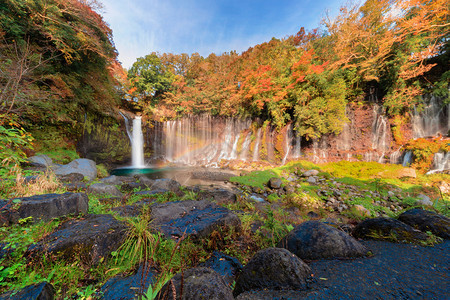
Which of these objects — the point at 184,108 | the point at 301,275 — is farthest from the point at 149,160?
the point at 301,275

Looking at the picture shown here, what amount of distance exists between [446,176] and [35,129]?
21.5 meters

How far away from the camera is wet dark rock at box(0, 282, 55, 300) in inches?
48.4

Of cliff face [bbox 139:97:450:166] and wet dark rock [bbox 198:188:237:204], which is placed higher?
cliff face [bbox 139:97:450:166]

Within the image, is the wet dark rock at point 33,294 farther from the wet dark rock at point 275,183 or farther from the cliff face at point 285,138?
the cliff face at point 285,138

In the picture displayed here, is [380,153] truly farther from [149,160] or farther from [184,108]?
[149,160]

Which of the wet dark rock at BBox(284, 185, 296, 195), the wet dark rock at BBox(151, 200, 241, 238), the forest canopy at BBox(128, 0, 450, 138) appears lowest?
the wet dark rock at BBox(284, 185, 296, 195)

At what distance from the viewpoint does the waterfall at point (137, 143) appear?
16.4m

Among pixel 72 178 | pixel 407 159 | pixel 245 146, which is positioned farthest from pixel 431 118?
pixel 72 178

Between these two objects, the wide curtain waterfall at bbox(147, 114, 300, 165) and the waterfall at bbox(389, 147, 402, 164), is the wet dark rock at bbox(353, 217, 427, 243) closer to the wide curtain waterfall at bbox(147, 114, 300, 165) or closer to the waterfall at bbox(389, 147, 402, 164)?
the waterfall at bbox(389, 147, 402, 164)

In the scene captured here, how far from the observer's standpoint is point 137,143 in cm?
1697

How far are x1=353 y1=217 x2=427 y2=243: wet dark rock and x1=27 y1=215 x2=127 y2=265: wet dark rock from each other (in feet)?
13.1

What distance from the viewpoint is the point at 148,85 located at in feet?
61.8

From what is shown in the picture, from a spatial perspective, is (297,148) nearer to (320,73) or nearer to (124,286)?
(320,73)

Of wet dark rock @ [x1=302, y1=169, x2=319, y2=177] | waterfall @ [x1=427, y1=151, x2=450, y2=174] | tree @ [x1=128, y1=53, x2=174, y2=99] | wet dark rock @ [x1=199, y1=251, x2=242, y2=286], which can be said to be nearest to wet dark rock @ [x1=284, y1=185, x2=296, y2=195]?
wet dark rock @ [x1=302, y1=169, x2=319, y2=177]
